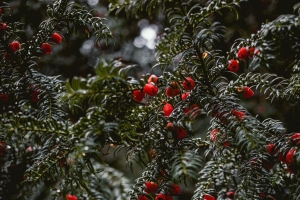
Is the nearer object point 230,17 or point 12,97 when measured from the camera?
point 12,97

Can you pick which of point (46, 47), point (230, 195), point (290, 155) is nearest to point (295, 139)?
point (290, 155)

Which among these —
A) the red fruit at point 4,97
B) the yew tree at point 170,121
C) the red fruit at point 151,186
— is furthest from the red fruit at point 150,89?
the red fruit at point 4,97

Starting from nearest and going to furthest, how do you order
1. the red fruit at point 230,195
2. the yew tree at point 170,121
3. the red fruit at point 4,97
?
1. the yew tree at point 170,121
2. the red fruit at point 230,195
3. the red fruit at point 4,97

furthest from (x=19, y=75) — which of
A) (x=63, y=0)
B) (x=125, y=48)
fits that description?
(x=125, y=48)

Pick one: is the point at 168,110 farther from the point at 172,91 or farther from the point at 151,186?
the point at 151,186

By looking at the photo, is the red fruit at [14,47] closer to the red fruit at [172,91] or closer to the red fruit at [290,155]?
the red fruit at [172,91]

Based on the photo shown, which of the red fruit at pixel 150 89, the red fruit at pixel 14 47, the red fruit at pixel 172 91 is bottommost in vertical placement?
the red fruit at pixel 150 89

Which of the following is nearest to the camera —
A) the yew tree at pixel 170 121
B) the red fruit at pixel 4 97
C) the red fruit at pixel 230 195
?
the yew tree at pixel 170 121

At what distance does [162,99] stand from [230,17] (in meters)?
1.26

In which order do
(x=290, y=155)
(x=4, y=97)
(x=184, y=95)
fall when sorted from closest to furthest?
1. (x=290, y=155)
2. (x=184, y=95)
3. (x=4, y=97)

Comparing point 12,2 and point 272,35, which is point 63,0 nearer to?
point 272,35

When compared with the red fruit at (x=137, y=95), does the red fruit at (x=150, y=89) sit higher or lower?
higher

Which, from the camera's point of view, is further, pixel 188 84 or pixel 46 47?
pixel 46 47

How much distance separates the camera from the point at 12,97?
2.87ft
